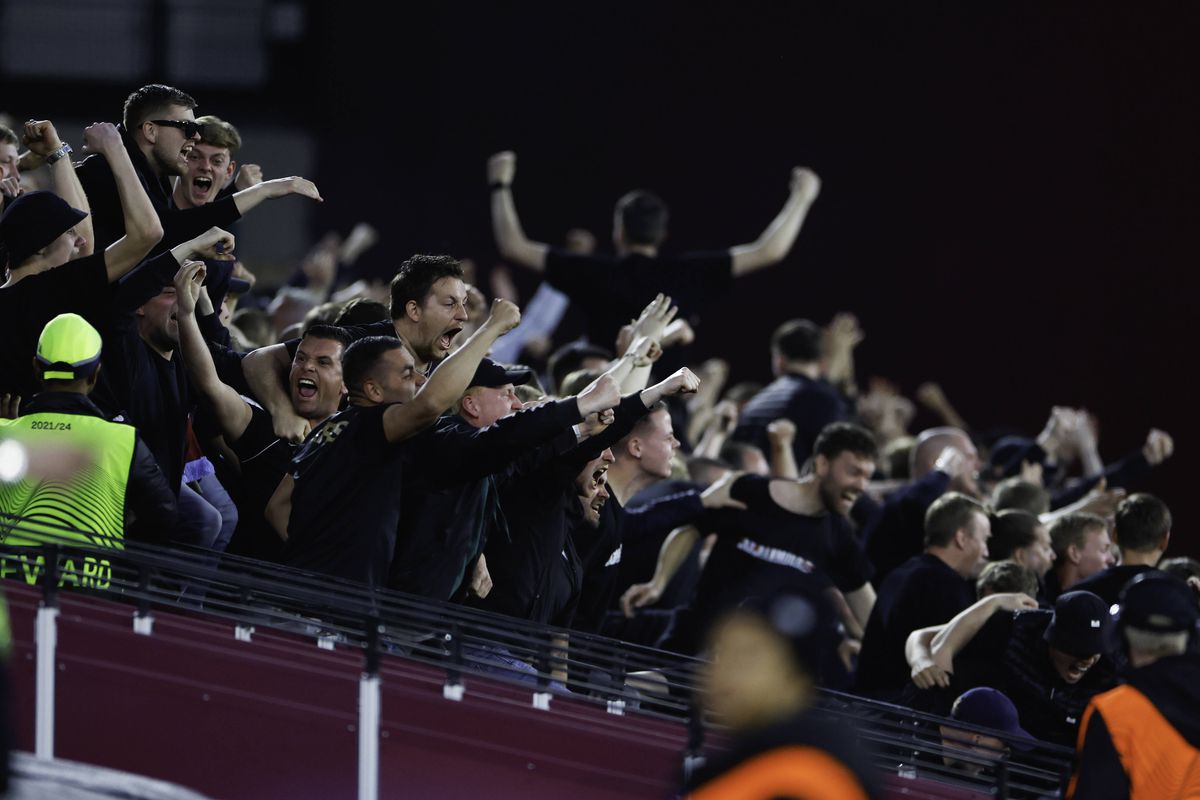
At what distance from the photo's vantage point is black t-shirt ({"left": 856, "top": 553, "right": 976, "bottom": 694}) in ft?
25.3

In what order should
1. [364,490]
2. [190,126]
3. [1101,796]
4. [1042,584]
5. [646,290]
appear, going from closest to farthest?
[1101,796] < [364,490] < [190,126] < [1042,584] < [646,290]

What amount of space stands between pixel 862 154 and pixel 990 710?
10.4 m

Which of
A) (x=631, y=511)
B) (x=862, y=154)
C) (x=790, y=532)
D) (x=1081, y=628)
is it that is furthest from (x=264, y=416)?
(x=862, y=154)

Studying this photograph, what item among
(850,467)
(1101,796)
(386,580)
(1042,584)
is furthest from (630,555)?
(1101,796)

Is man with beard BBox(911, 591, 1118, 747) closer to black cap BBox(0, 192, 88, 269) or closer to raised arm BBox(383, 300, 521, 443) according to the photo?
raised arm BBox(383, 300, 521, 443)

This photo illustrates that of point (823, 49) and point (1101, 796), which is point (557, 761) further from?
point (823, 49)

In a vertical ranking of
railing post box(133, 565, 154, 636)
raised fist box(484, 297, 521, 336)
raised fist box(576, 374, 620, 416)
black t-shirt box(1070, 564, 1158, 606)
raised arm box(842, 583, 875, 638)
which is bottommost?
railing post box(133, 565, 154, 636)

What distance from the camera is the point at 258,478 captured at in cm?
668

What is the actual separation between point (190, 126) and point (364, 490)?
6.10ft

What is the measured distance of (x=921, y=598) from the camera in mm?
7758

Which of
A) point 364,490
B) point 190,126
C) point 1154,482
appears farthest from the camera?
point 1154,482

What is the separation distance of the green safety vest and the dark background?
10.4m

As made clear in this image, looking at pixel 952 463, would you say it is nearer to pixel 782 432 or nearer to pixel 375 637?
pixel 782 432

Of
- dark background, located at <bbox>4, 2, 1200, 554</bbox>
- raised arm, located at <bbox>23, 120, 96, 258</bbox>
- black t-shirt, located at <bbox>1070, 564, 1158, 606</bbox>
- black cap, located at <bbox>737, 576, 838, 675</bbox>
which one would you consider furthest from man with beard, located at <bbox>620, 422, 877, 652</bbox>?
dark background, located at <bbox>4, 2, 1200, 554</bbox>
